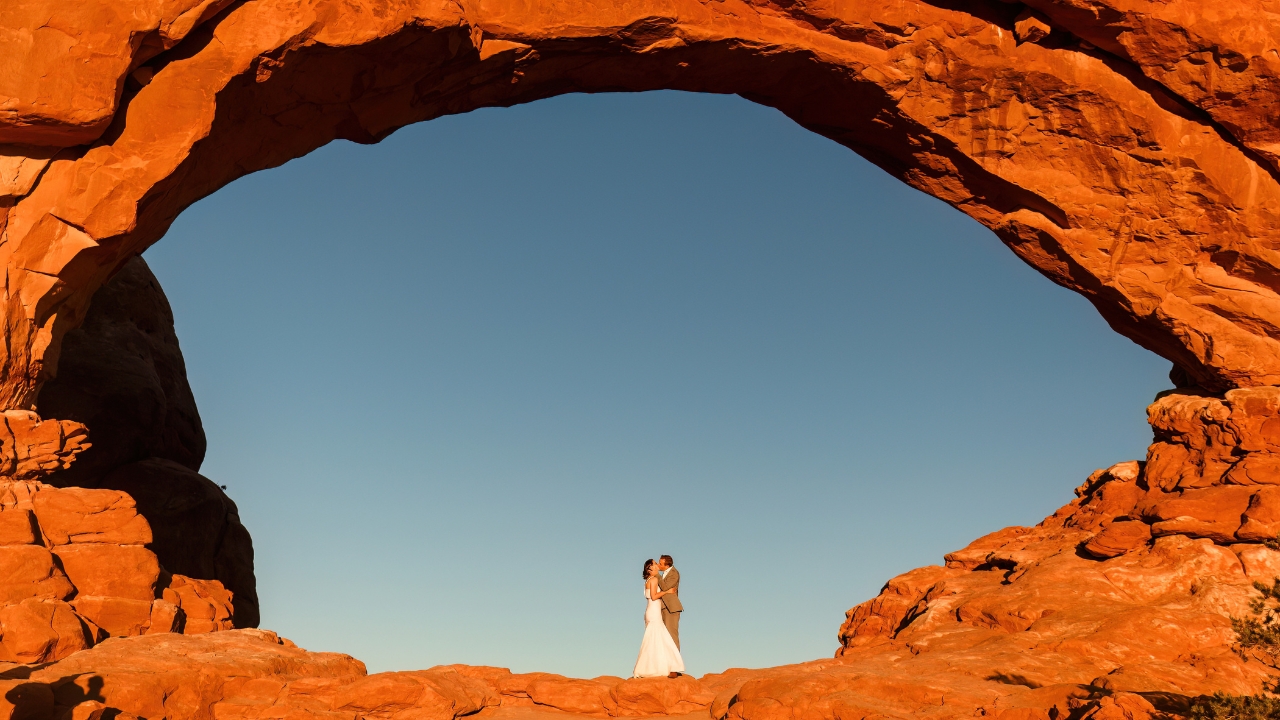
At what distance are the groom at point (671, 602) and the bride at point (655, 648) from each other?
8 cm

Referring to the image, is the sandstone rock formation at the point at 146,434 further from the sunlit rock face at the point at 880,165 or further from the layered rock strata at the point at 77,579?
the sunlit rock face at the point at 880,165

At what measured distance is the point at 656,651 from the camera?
666 inches

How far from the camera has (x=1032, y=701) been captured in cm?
1211

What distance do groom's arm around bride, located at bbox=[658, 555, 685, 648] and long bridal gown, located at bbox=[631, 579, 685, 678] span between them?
0.09 meters

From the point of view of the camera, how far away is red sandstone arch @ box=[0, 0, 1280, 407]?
1555 centimetres

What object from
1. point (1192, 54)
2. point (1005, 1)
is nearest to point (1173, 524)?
point (1192, 54)

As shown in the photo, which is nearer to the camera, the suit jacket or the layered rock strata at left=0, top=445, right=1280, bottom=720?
the layered rock strata at left=0, top=445, right=1280, bottom=720

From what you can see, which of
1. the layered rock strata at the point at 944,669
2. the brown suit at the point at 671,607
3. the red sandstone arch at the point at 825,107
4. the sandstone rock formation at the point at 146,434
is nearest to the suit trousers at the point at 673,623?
the brown suit at the point at 671,607

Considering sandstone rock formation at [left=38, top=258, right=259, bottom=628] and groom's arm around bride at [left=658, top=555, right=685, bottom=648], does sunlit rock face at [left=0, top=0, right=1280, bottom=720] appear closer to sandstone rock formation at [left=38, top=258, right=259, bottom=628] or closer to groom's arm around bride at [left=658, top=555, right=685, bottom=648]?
groom's arm around bride at [left=658, top=555, right=685, bottom=648]

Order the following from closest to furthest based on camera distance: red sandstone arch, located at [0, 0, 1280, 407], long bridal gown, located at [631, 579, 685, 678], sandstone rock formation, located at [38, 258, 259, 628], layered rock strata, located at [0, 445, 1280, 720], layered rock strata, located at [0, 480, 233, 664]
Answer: layered rock strata, located at [0, 445, 1280, 720] → layered rock strata, located at [0, 480, 233, 664] → red sandstone arch, located at [0, 0, 1280, 407] → long bridal gown, located at [631, 579, 685, 678] → sandstone rock formation, located at [38, 258, 259, 628]

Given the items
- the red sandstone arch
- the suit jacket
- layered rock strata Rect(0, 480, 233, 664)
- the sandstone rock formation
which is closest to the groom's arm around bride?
the suit jacket

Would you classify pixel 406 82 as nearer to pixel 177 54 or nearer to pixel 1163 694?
pixel 177 54

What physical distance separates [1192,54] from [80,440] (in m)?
19.2

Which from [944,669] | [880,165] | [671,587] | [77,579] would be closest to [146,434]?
[77,579]
